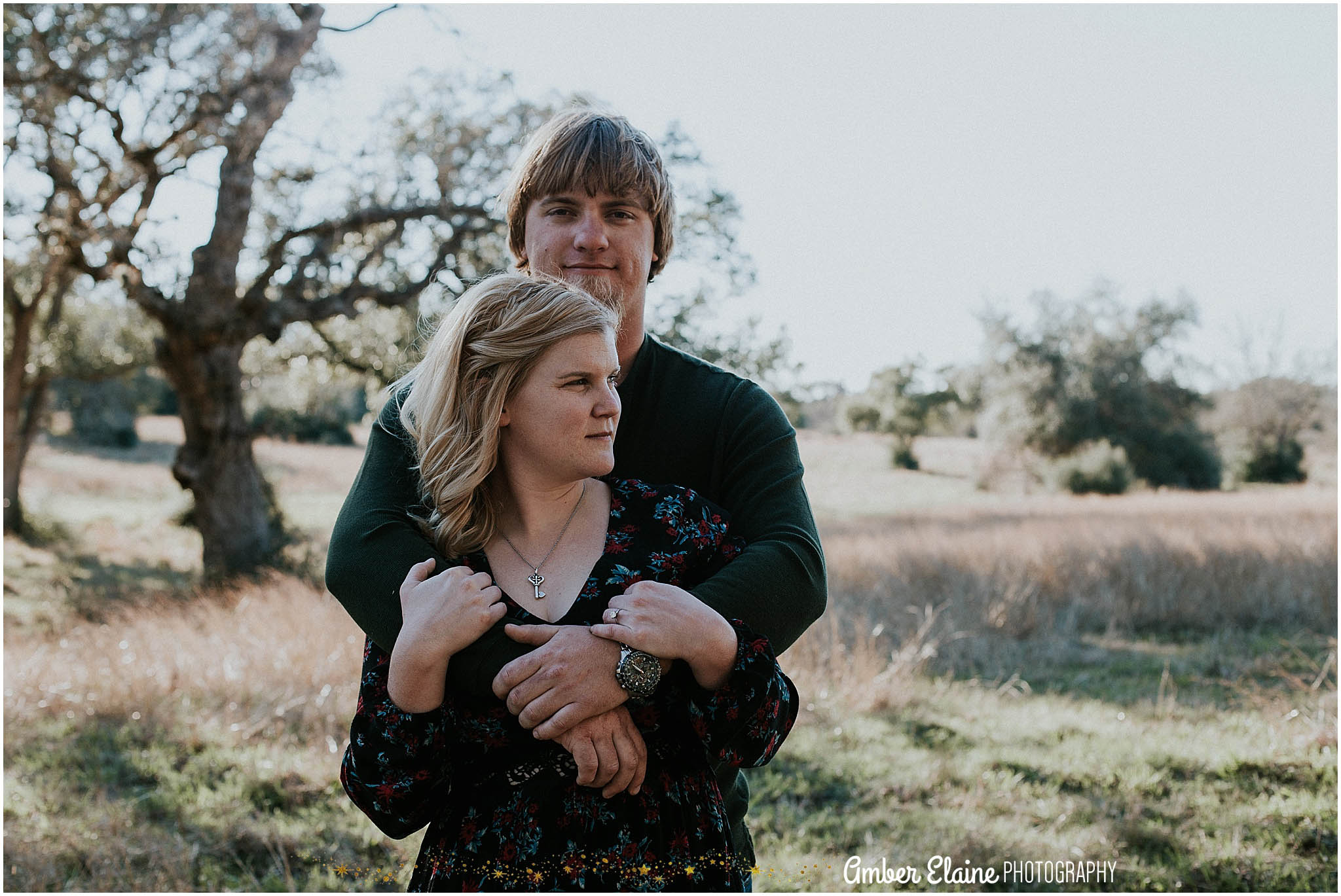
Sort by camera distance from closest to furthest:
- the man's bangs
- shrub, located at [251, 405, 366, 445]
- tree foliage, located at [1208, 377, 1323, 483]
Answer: the man's bangs < tree foliage, located at [1208, 377, 1323, 483] < shrub, located at [251, 405, 366, 445]

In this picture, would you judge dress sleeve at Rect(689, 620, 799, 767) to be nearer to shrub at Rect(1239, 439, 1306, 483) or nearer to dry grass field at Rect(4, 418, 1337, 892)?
dry grass field at Rect(4, 418, 1337, 892)

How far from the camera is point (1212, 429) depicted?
3362cm

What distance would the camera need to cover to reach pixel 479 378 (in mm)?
1882

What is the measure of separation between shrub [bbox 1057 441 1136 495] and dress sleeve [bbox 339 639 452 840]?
31568mm

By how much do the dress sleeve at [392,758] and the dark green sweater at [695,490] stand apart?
0.29 feet

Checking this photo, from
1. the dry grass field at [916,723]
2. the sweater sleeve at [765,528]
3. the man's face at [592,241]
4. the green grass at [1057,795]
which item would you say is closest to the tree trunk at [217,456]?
the dry grass field at [916,723]

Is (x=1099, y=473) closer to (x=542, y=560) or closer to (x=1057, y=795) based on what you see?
(x=1057, y=795)

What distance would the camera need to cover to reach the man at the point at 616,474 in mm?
1655

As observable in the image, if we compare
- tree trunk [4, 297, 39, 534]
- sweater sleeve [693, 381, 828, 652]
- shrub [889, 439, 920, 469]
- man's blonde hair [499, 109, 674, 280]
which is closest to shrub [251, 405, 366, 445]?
tree trunk [4, 297, 39, 534]

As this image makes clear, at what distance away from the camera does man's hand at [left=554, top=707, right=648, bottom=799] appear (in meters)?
1.66

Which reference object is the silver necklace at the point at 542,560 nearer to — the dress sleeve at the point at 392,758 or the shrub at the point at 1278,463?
the dress sleeve at the point at 392,758

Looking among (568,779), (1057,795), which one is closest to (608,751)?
(568,779)

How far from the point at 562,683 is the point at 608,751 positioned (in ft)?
0.53

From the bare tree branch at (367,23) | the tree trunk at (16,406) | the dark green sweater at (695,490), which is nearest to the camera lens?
the dark green sweater at (695,490)
